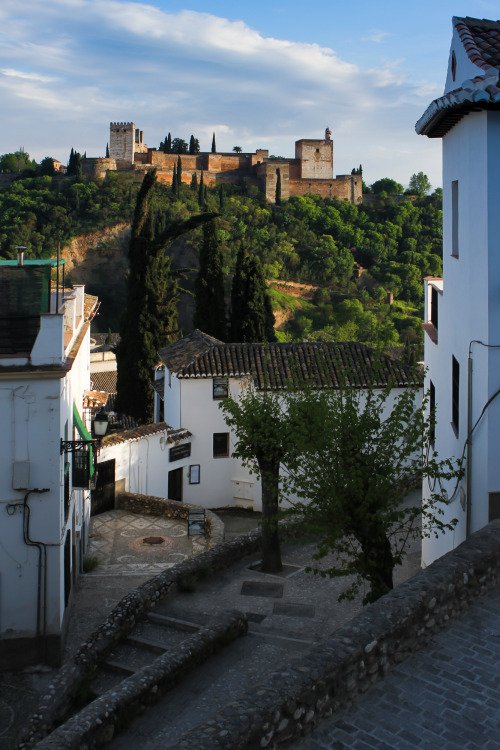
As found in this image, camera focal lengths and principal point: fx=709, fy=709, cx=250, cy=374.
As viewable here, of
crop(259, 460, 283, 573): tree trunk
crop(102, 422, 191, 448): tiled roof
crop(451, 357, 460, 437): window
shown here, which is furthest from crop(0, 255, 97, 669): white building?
crop(102, 422, 191, 448): tiled roof

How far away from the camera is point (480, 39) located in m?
8.26

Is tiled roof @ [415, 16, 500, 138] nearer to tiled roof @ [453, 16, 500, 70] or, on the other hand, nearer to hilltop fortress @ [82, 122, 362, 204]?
tiled roof @ [453, 16, 500, 70]

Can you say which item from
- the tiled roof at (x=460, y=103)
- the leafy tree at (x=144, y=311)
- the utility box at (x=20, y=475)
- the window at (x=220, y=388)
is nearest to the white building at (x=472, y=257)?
the tiled roof at (x=460, y=103)

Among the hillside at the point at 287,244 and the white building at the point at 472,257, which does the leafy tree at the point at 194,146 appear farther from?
the white building at the point at 472,257

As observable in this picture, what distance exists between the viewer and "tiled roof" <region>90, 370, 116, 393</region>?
47.2 meters

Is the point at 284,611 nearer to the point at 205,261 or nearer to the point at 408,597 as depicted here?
the point at 408,597

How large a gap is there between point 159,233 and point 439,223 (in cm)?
7575

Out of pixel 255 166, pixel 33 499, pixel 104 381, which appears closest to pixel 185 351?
pixel 33 499

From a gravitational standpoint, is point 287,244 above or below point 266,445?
above

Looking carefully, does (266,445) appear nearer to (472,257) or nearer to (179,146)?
(472,257)

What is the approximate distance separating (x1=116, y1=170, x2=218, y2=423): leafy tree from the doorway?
329 inches

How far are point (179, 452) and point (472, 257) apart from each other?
1477 centimetres

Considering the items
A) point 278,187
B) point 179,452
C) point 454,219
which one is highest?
point 278,187

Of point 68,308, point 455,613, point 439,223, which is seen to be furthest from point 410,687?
point 439,223
